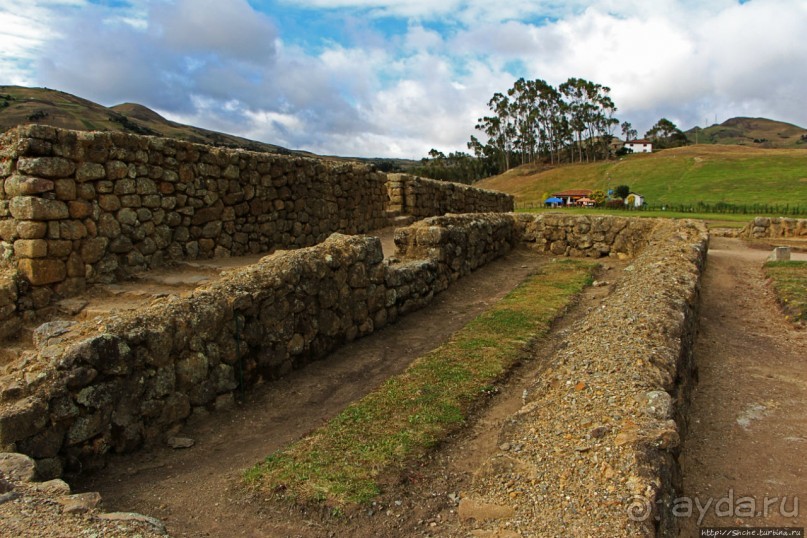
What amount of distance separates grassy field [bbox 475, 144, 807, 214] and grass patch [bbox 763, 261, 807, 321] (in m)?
38.8

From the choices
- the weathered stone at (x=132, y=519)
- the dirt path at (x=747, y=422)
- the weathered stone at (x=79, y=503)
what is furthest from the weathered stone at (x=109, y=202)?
the dirt path at (x=747, y=422)

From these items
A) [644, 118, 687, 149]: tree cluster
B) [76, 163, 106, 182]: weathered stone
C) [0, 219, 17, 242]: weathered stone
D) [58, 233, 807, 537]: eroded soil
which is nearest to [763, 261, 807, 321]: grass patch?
[58, 233, 807, 537]: eroded soil

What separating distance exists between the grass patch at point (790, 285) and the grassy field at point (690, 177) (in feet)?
127

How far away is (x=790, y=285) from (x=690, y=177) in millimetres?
71190

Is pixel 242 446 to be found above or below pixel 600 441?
below

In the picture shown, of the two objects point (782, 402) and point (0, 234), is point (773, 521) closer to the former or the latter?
point (782, 402)

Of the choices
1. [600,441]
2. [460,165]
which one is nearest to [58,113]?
[600,441]

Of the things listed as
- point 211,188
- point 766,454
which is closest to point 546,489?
point 766,454

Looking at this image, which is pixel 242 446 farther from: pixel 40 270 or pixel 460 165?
pixel 460 165

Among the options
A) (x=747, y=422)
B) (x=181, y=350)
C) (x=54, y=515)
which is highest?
(x=181, y=350)

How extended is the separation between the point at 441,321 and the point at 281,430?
A: 4598 mm

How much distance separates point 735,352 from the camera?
7.84 meters

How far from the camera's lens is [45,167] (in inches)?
311

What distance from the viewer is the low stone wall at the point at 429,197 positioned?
1836cm
